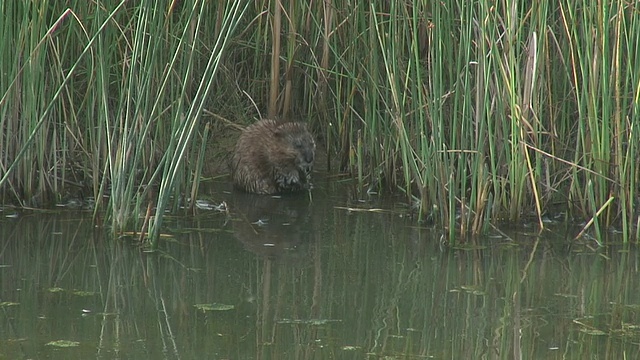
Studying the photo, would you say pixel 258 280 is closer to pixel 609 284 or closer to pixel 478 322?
pixel 478 322

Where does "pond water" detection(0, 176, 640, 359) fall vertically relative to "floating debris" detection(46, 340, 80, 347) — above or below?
above

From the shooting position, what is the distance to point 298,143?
645 cm

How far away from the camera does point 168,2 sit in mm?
5980

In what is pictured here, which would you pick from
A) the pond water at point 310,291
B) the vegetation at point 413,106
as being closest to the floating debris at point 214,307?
the pond water at point 310,291

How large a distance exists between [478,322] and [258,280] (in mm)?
987

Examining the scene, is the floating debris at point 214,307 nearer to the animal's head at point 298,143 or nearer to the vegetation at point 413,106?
the vegetation at point 413,106

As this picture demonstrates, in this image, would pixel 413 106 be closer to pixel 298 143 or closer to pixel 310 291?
pixel 298 143

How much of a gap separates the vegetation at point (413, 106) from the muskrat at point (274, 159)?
31 cm

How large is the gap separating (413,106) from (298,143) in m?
1.07

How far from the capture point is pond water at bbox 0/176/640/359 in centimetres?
378

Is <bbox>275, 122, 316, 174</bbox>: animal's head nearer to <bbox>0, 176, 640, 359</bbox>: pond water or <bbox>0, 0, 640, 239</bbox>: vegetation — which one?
<bbox>0, 0, 640, 239</bbox>: vegetation

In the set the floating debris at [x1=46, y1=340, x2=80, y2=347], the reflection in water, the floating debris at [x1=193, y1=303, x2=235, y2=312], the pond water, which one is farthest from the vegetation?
the floating debris at [x1=46, y1=340, x2=80, y2=347]

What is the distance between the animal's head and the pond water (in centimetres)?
68

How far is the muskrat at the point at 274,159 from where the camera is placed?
647 cm
